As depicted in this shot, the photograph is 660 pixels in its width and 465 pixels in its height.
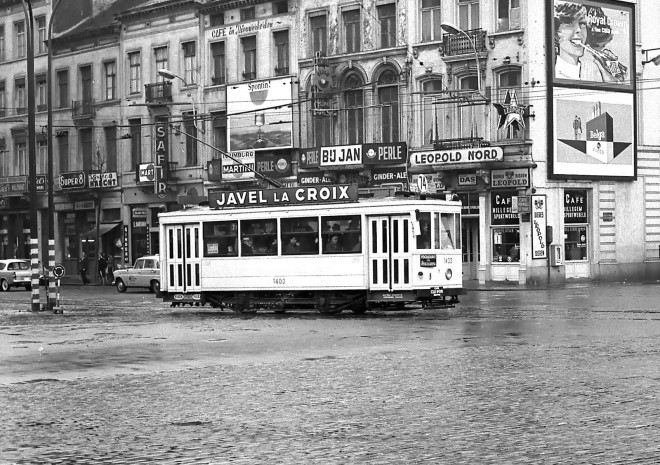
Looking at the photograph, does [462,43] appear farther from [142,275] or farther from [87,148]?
[87,148]

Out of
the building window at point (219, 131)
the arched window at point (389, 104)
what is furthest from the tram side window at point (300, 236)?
the building window at point (219, 131)

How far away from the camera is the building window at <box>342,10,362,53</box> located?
54688 millimetres

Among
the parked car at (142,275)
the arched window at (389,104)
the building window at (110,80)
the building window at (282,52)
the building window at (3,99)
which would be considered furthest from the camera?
the building window at (3,99)

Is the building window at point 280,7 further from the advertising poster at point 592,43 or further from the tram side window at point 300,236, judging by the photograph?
the tram side window at point 300,236

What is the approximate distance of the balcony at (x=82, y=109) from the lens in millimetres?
65812

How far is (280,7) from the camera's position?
57.2 m

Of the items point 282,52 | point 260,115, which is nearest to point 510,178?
point 260,115

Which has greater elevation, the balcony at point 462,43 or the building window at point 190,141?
the balcony at point 462,43

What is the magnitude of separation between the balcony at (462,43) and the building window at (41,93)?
88.4 ft

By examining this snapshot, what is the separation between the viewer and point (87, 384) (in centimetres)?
1506

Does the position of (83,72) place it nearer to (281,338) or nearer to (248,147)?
(248,147)

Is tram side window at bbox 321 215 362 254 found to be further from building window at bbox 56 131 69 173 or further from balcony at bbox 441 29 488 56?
building window at bbox 56 131 69 173

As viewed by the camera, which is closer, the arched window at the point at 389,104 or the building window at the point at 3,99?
the arched window at the point at 389,104

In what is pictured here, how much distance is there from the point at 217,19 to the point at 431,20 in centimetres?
1205
